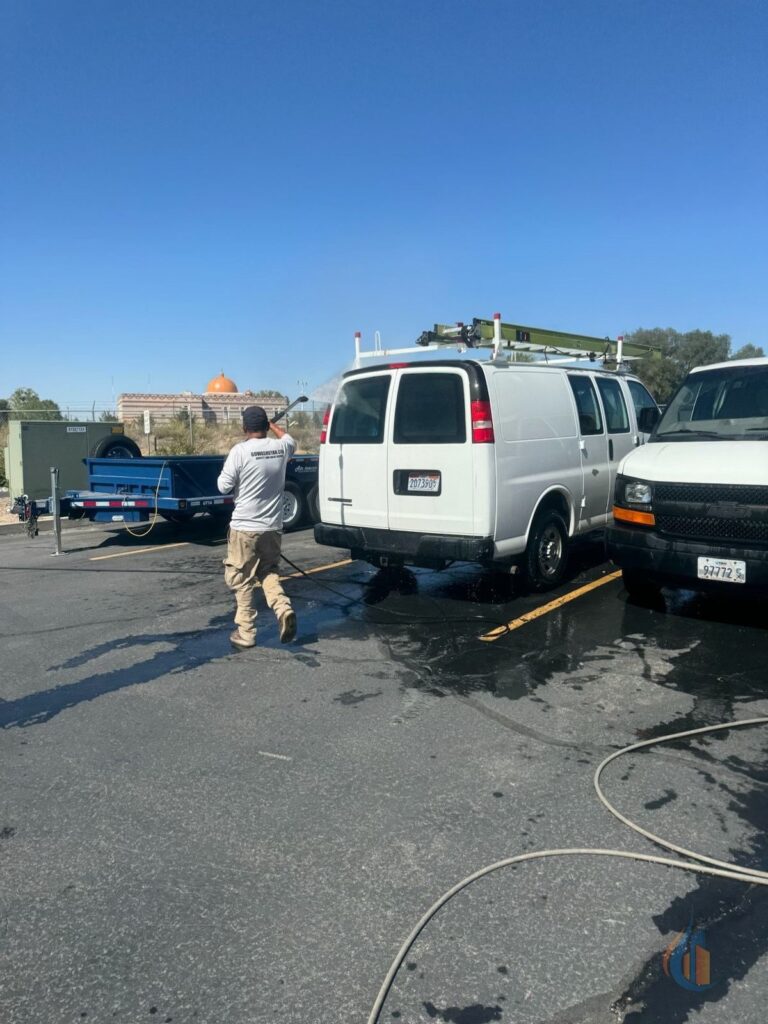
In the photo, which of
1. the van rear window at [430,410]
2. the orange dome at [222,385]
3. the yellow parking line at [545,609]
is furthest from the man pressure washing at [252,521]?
the orange dome at [222,385]

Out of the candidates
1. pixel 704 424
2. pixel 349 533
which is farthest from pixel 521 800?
pixel 704 424

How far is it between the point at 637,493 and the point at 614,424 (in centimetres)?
265

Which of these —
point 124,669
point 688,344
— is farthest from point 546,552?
point 688,344

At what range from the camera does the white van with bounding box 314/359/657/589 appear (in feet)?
21.2

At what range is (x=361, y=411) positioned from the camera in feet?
23.7

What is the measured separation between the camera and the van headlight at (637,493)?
6.17m

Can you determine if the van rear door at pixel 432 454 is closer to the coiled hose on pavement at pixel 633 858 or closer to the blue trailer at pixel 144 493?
the coiled hose on pavement at pixel 633 858

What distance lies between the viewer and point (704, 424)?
682 centimetres

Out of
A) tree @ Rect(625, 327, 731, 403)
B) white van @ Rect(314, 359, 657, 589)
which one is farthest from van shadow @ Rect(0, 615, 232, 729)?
tree @ Rect(625, 327, 731, 403)

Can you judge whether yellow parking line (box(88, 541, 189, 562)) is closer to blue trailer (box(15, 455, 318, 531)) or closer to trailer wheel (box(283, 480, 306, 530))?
blue trailer (box(15, 455, 318, 531))

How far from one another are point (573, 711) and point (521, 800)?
118 cm

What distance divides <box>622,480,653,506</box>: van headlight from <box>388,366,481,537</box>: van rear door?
1.26 meters

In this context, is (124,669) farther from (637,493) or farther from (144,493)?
(144,493)

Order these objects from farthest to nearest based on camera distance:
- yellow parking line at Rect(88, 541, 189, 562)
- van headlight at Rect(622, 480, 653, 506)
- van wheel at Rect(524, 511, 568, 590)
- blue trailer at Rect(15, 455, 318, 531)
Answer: blue trailer at Rect(15, 455, 318, 531)
yellow parking line at Rect(88, 541, 189, 562)
van wheel at Rect(524, 511, 568, 590)
van headlight at Rect(622, 480, 653, 506)
